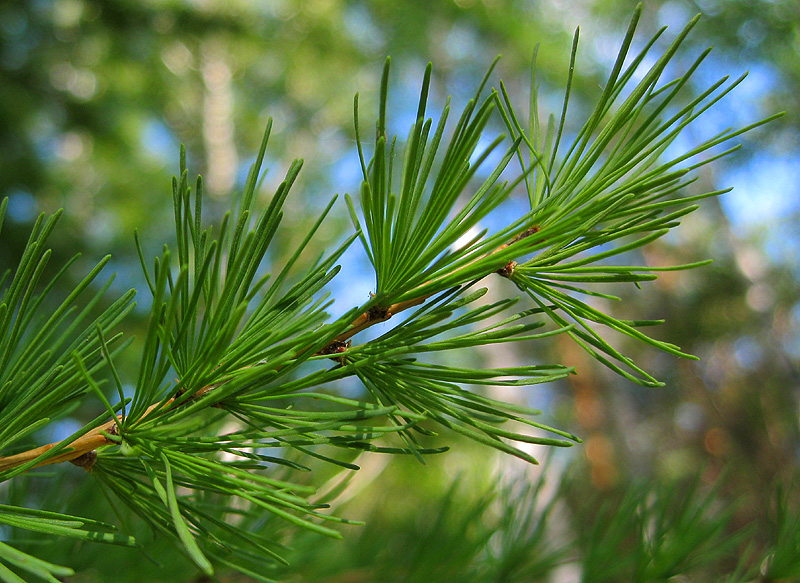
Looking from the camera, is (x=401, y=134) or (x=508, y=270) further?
(x=401, y=134)

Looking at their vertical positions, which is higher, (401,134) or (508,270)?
(401,134)

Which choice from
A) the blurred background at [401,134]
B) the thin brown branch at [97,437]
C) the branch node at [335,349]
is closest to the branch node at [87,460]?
the thin brown branch at [97,437]

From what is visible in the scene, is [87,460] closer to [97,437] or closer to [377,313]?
[97,437]

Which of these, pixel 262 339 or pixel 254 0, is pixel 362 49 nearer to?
pixel 254 0

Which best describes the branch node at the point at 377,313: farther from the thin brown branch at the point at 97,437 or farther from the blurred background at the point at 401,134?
the blurred background at the point at 401,134

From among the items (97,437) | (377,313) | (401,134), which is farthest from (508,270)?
(401,134)

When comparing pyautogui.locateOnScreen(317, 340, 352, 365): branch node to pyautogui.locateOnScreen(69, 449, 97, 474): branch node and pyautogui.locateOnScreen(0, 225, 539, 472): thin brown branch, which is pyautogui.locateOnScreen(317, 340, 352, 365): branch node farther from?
pyautogui.locateOnScreen(69, 449, 97, 474): branch node

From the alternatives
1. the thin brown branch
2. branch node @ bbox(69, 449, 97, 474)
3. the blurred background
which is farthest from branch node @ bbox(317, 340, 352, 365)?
the blurred background

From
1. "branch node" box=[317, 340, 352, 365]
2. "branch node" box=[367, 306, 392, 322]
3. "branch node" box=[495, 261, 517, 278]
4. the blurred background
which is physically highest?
the blurred background
